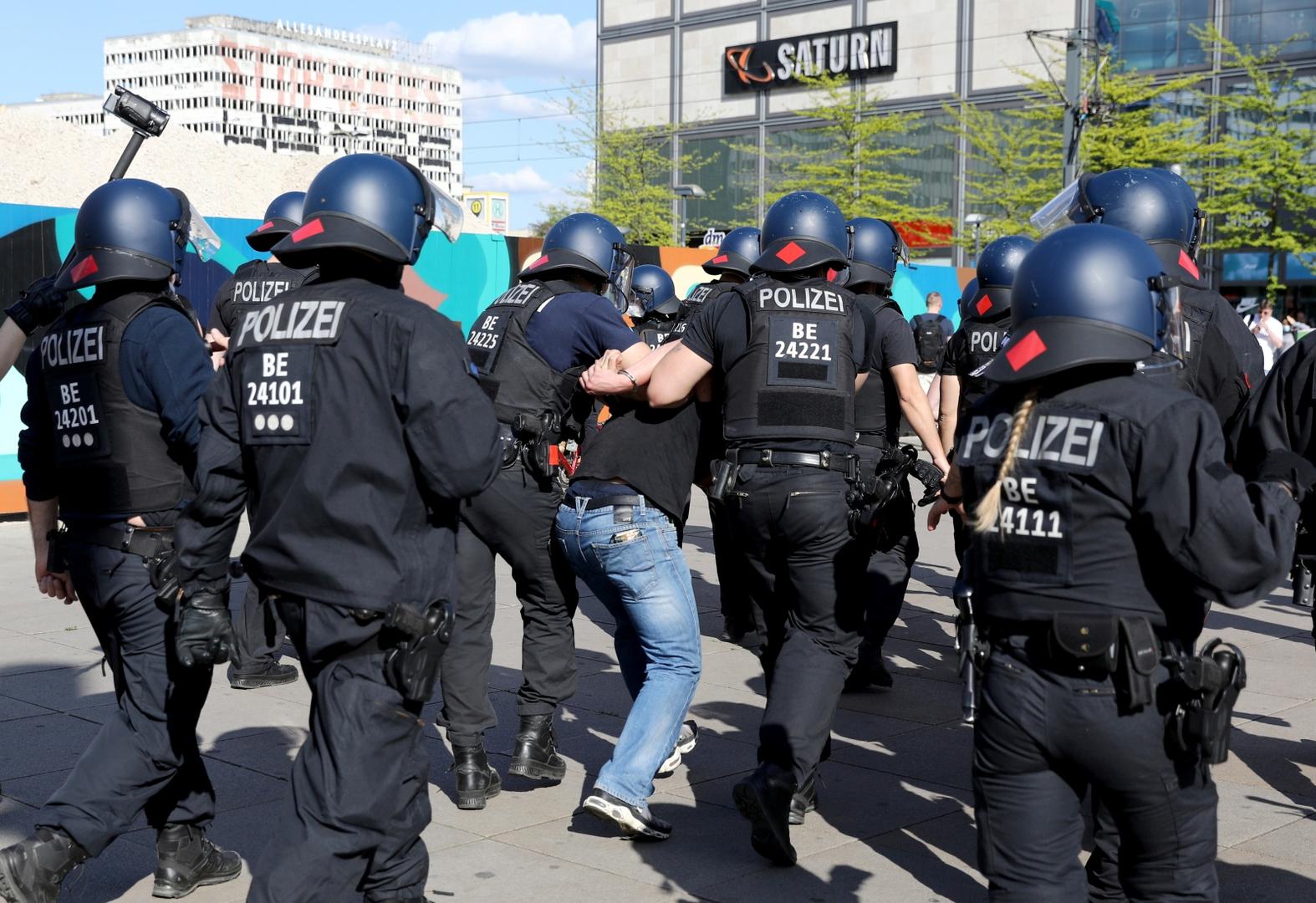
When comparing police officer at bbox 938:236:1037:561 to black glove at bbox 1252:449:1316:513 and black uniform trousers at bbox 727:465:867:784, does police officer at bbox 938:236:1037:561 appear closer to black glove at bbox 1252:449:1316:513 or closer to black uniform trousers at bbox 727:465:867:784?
black uniform trousers at bbox 727:465:867:784

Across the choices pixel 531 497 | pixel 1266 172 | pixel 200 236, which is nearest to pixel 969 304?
pixel 531 497

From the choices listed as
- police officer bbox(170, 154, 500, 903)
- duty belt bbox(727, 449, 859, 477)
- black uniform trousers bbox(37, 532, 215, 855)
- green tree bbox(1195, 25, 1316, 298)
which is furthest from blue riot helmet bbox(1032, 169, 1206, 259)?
green tree bbox(1195, 25, 1316, 298)

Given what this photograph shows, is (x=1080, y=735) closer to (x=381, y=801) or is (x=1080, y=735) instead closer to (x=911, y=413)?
(x=381, y=801)

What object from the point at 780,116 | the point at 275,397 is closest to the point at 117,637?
the point at 275,397

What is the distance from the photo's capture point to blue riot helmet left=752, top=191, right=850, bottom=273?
4.96 metres

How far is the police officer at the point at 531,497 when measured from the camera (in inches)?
203

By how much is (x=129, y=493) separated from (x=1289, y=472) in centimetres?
313

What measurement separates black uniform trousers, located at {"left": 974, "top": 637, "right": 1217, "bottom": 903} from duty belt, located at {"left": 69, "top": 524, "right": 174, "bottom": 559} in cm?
247

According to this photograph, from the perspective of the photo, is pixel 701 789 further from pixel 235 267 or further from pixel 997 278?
pixel 235 267

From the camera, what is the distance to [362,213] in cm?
358

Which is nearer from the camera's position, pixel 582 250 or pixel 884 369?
pixel 582 250

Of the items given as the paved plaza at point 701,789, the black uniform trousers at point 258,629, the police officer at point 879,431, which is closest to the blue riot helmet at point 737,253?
the police officer at point 879,431

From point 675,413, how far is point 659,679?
0.91 meters

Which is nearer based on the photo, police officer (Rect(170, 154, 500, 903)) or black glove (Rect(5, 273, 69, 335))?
police officer (Rect(170, 154, 500, 903))
